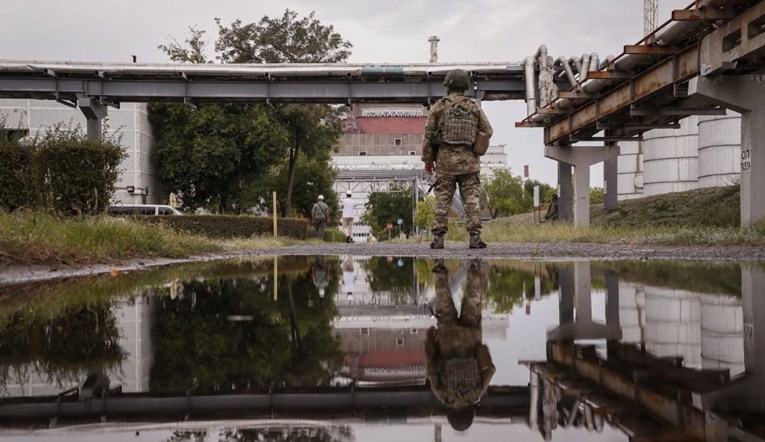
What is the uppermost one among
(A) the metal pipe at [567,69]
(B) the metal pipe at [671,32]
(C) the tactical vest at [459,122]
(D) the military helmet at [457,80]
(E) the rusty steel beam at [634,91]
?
(A) the metal pipe at [567,69]

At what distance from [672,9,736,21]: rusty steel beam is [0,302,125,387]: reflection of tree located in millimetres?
14217

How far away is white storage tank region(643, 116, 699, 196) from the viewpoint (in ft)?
155

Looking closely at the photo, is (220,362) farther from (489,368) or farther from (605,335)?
(605,335)

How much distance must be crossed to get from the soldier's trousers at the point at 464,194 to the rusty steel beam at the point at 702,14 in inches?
253

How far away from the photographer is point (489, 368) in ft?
8.78

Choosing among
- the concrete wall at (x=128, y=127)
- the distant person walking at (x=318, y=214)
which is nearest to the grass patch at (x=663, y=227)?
the distant person walking at (x=318, y=214)

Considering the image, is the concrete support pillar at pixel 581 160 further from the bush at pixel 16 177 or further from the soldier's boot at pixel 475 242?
the bush at pixel 16 177

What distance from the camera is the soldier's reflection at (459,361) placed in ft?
7.02

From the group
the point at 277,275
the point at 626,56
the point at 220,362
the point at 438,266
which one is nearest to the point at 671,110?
the point at 626,56

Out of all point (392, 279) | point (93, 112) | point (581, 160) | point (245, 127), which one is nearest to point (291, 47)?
point (245, 127)

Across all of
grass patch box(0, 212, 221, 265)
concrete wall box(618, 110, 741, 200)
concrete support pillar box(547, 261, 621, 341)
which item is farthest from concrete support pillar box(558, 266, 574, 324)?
concrete wall box(618, 110, 741, 200)

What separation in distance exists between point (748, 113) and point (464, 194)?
814cm

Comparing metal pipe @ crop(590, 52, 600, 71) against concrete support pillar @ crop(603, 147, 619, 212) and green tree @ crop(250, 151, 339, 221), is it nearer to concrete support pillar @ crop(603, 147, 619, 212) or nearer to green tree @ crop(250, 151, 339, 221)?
concrete support pillar @ crop(603, 147, 619, 212)

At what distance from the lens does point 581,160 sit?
3153 cm
